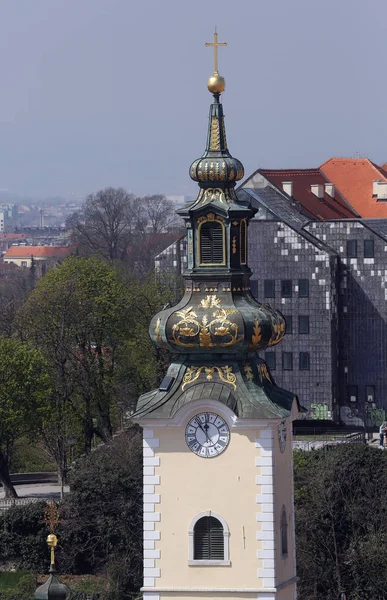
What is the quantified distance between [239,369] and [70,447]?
40.6 m

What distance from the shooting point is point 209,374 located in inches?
1668

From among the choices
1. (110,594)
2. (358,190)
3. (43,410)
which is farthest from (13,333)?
(358,190)

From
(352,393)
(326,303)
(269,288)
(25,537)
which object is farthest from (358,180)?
(25,537)

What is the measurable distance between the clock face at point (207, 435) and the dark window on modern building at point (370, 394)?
6145 centimetres

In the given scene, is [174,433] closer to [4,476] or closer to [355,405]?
[4,476]

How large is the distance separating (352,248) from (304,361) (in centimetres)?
477

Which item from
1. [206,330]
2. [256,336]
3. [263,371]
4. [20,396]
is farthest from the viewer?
[20,396]

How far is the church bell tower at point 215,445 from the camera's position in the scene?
4178 cm

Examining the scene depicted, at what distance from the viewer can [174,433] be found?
42.0 meters

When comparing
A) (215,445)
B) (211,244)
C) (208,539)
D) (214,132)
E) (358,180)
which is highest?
(358,180)

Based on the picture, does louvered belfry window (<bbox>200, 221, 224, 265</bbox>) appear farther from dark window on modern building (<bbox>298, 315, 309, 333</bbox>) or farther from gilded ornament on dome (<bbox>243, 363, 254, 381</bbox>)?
dark window on modern building (<bbox>298, 315, 309, 333</bbox>)

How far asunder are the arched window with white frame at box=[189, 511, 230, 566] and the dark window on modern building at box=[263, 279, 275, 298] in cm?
5959

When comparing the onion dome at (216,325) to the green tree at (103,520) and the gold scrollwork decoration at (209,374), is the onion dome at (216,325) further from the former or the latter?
the green tree at (103,520)

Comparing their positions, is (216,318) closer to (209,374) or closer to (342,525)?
(209,374)
